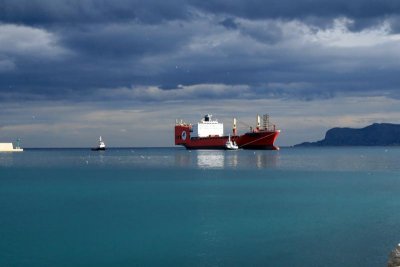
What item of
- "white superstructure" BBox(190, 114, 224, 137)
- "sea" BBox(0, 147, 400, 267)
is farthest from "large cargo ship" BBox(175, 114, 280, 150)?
"sea" BBox(0, 147, 400, 267)

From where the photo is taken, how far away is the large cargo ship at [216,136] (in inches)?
6191

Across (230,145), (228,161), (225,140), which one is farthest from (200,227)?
(225,140)

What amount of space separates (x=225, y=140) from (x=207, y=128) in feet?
30.1

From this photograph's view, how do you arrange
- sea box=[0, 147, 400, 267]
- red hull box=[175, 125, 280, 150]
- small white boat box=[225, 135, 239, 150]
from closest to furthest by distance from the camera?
1. sea box=[0, 147, 400, 267]
2. red hull box=[175, 125, 280, 150]
3. small white boat box=[225, 135, 239, 150]

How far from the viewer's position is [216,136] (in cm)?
16700

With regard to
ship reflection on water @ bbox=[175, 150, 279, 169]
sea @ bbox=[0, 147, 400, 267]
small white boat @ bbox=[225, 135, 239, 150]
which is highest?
small white boat @ bbox=[225, 135, 239, 150]

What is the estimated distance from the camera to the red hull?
155 metres

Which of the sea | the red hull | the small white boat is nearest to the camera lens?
the sea

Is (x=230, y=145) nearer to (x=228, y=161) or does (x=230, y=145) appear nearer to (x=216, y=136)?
(x=216, y=136)

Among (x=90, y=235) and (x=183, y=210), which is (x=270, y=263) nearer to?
(x=90, y=235)

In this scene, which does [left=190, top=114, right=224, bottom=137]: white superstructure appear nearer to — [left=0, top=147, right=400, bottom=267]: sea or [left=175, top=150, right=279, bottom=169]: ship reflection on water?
[left=175, top=150, right=279, bottom=169]: ship reflection on water

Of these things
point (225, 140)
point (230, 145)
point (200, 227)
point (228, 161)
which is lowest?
point (200, 227)

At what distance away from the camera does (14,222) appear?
28891 millimetres

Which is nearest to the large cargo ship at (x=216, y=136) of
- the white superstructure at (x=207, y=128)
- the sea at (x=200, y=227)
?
the white superstructure at (x=207, y=128)
